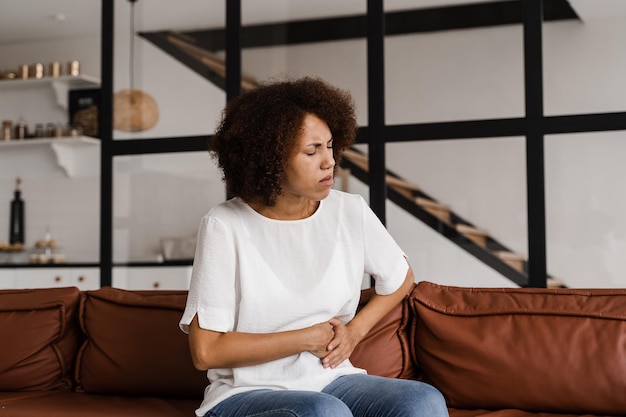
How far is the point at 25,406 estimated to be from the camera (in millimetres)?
2387

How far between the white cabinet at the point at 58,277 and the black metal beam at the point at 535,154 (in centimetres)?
334

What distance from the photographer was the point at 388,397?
1893mm

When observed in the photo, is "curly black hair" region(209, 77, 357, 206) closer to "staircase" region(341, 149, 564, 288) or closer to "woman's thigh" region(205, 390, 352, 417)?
"woman's thigh" region(205, 390, 352, 417)

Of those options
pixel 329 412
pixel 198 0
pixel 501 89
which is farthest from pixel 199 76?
pixel 329 412

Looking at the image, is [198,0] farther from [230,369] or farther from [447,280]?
[230,369]

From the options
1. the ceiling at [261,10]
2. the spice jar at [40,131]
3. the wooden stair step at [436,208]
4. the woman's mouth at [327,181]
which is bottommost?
the wooden stair step at [436,208]

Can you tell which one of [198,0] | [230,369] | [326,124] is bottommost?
[230,369]

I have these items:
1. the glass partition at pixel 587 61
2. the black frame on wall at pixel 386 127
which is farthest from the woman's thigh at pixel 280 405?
the glass partition at pixel 587 61

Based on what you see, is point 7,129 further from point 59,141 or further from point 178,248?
point 178,248

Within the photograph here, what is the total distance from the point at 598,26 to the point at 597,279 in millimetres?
931

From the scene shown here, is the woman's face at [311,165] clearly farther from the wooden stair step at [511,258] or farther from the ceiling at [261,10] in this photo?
the ceiling at [261,10]

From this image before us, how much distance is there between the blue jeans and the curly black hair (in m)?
0.48

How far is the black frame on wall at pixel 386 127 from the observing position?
3121mm

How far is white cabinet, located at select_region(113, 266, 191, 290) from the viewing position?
3967 mm
